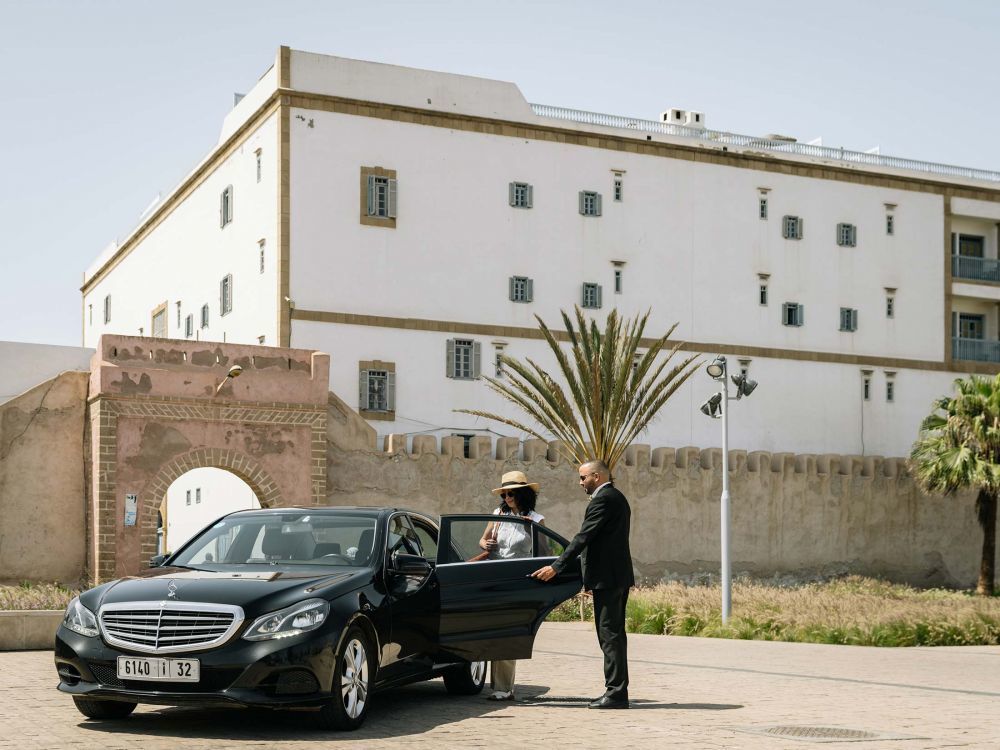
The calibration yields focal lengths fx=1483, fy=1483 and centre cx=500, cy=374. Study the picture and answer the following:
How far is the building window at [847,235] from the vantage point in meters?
46.5

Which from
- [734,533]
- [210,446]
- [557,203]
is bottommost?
[734,533]

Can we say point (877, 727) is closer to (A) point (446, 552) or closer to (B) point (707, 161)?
(A) point (446, 552)

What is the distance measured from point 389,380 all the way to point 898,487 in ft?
50.4

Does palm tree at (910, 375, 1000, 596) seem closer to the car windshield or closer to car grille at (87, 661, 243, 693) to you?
the car windshield

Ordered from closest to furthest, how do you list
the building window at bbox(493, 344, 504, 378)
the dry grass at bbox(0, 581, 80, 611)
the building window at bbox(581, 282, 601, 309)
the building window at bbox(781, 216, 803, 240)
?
the dry grass at bbox(0, 581, 80, 611) → the building window at bbox(493, 344, 504, 378) → the building window at bbox(581, 282, 601, 309) → the building window at bbox(781, 216, 803, 240)

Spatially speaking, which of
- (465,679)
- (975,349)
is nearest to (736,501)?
(975,349)

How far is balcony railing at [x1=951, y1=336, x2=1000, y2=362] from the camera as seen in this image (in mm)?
48938

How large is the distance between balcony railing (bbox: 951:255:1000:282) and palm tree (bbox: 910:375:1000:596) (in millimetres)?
7895

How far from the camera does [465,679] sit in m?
12.2

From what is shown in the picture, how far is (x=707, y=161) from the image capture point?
4459 centimetres

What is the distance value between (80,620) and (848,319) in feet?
128

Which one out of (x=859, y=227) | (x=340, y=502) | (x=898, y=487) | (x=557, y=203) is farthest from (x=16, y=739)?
(x=859, y=227)

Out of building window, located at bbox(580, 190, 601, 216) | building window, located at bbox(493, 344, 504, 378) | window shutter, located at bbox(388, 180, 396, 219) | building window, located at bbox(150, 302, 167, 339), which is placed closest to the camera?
window shutter, located at bbox(388, 180, 396, 219)

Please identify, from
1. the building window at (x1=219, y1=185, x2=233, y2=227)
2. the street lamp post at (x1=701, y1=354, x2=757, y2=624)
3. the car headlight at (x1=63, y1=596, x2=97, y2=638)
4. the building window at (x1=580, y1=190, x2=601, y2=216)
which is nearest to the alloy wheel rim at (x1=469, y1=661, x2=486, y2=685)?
the car headlight at (x1=63, y1=596, x2=97, y2=638)
